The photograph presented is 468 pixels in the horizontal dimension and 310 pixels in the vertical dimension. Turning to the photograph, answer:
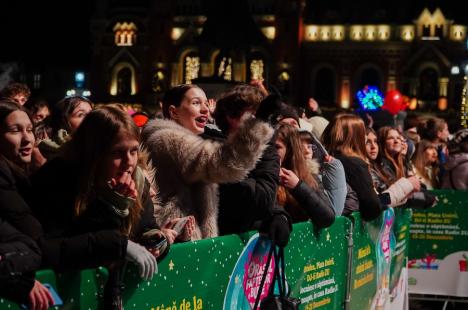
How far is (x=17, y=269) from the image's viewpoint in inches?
125

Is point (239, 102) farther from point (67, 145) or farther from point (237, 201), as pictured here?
point (67, 145)

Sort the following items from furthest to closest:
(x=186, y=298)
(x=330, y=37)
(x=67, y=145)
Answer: (x=330, y=37), (x=186, y=298), (x=67, y=145)

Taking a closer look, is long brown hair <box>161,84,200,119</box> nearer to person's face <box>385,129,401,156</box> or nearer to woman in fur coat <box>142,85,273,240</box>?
woman in fur coat <box>142,85,273,240</box>

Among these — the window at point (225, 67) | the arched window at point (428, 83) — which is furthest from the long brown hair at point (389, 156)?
the arched window at point (428, 83)

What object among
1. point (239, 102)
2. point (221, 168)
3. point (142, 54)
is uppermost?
point (142, 54)

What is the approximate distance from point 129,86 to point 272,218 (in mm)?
54896

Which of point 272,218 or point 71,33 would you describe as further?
point 71,33

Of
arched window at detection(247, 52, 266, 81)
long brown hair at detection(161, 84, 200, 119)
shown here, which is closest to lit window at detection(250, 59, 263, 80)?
arched window at detection(247, 52, 266, 81)

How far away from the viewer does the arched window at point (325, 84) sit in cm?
5594

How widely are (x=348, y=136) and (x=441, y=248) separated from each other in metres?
2.86

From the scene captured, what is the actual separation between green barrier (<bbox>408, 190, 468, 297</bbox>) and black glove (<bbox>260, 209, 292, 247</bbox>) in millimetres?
4870

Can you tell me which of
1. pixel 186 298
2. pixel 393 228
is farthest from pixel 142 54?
pixel 186 298

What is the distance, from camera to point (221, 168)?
4836mm

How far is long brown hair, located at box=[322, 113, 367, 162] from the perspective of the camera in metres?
7.52
